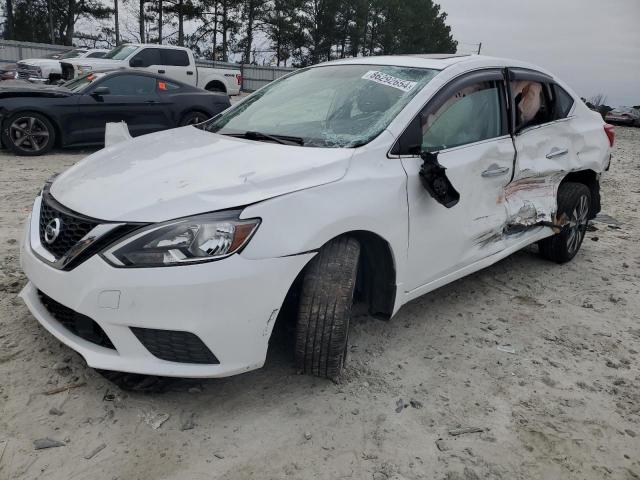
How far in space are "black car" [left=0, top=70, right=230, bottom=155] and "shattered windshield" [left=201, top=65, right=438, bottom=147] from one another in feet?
18.1

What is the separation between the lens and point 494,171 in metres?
3.36

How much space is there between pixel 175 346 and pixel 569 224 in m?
3.50

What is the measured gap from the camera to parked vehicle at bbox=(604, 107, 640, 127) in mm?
33969

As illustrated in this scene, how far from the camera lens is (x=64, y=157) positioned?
27.1 feet

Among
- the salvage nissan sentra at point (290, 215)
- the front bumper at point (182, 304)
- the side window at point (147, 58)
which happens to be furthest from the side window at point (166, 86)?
the front bumper at point (182, 304)

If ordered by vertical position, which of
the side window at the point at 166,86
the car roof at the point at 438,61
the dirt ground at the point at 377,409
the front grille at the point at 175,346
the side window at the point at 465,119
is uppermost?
the car roof at the point at 438,61

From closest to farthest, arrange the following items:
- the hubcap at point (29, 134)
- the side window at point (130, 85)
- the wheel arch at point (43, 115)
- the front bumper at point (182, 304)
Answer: the front bumper at point (182, 304) < the wheel arch at point (43, 115) < the hubcap at point (29, 134) < the side window at point (130, 85)

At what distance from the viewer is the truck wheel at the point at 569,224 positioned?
14.2 feet

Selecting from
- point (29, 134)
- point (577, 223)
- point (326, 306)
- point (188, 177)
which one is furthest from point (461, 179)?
point (29, 134)

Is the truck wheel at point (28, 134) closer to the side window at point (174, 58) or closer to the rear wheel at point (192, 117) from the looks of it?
the rear wheel at point (192, 117)

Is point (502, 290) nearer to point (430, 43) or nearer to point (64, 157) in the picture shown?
point (64, 157)

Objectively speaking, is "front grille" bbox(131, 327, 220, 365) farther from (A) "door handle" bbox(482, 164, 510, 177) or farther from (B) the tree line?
(B) the tree line

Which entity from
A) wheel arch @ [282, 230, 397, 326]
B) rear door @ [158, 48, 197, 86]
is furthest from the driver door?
rear door @ [158, 48, 197, 86]

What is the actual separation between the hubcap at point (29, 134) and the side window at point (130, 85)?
1.18 metres
